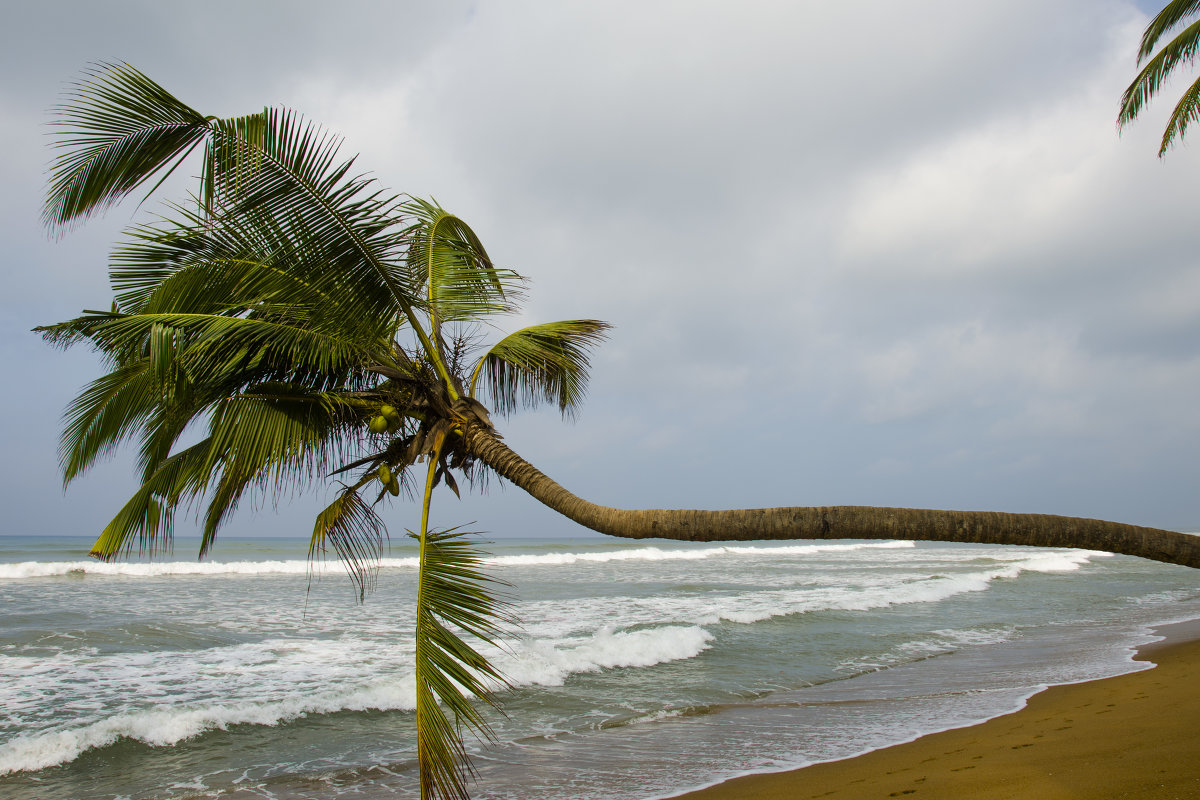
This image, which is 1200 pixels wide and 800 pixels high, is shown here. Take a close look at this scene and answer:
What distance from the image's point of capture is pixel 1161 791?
4.22 metres

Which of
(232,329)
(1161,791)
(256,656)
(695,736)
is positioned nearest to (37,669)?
(256,656)

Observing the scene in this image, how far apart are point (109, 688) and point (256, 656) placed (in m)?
2.07

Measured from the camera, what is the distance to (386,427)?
15.1 feet

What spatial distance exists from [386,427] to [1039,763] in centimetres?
513

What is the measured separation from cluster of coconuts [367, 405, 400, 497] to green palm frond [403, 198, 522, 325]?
3.02 ft

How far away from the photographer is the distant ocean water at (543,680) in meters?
6.12

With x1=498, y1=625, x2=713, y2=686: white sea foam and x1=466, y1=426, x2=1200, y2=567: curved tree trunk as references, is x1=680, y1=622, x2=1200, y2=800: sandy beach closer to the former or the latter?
x1=466, y1=426, x2=1200, y2=567: curved tree trunk

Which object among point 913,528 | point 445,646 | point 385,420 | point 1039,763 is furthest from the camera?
point 1039,763

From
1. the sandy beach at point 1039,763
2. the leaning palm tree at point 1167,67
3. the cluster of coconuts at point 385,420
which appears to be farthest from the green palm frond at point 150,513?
the leaning palm tree at point 1167,67

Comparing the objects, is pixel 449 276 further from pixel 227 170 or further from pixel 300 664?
pixel 300 664

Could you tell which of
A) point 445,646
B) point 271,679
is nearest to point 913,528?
point 445,646

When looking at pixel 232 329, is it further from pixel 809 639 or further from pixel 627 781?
pixel 809 639

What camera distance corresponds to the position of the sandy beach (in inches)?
179

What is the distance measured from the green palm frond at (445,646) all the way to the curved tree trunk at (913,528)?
0.81 m
